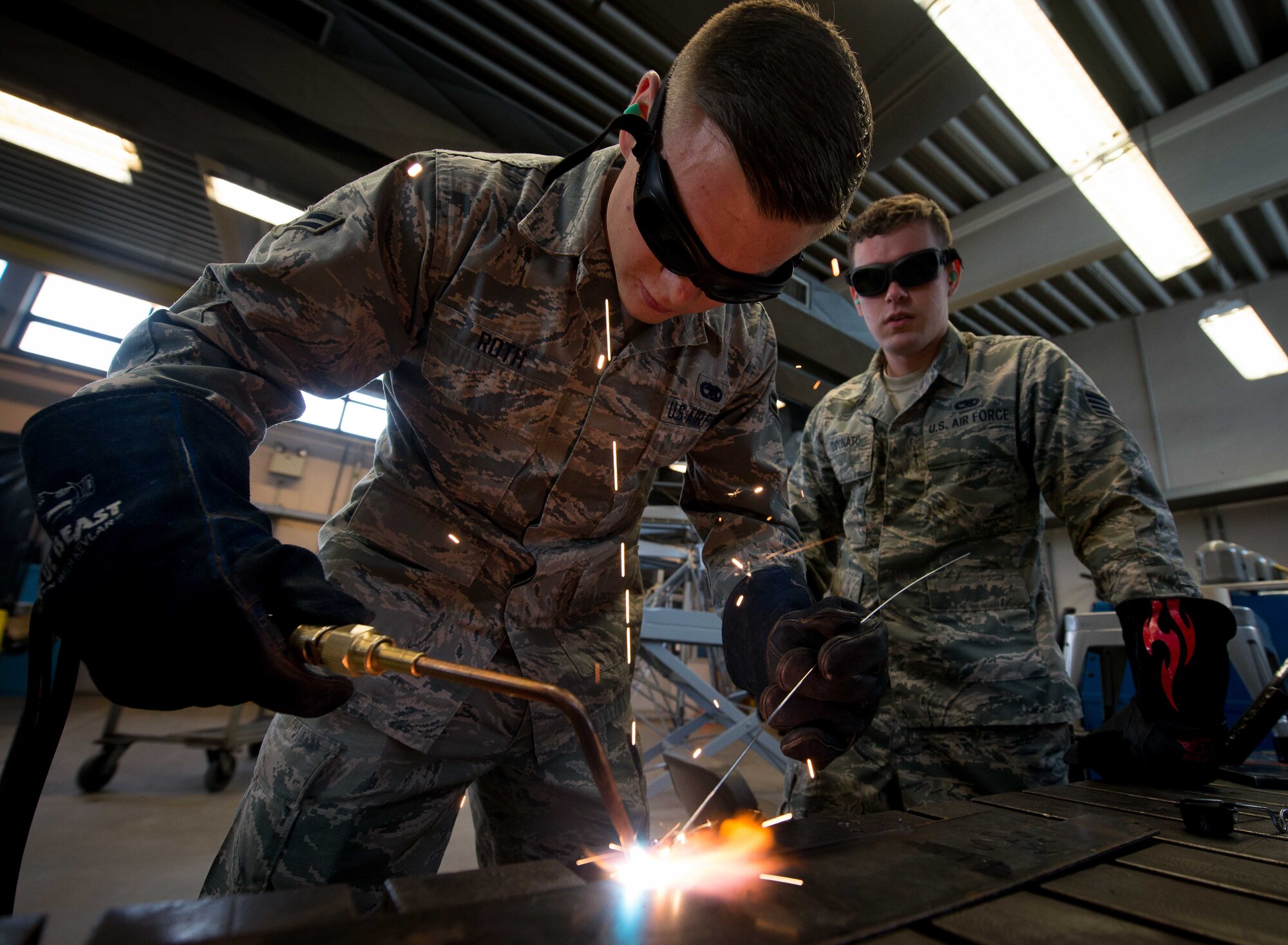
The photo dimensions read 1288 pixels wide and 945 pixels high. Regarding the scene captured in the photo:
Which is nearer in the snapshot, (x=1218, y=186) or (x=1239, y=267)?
Result: (x=1218, y=186)

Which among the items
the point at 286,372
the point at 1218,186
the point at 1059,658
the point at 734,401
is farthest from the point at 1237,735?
the point at 1218,186

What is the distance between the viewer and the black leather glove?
23.7 inches

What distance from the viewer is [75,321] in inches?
324

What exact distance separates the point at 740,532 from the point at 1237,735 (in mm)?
990

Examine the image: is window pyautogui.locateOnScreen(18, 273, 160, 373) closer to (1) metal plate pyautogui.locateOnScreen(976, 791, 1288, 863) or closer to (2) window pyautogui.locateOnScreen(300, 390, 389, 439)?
(2) window pyautogui.locateOnScreen(300, 390, 389, 439)

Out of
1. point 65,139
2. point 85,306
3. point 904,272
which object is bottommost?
point 904,272

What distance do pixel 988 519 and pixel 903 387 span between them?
1.45ft

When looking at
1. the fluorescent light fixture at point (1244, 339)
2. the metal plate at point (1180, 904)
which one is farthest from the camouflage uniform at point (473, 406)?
the fluorescent light fixture at point (1244, 339)

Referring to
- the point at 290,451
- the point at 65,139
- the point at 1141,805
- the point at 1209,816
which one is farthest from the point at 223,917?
the point at 290,451

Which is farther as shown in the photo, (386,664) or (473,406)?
(473,406)

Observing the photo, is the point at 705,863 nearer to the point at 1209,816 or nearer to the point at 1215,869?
the point at 1215,869

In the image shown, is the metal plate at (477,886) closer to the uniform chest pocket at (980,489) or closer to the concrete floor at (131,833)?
the uniform chest pocket at (980,489)

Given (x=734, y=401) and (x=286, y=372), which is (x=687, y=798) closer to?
(x=734, y=401)

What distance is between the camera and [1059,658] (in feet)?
4.77
